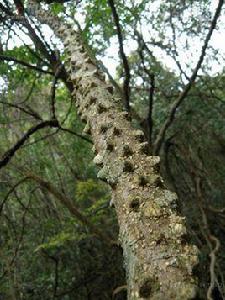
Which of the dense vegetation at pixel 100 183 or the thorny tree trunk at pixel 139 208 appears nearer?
the thorny tree trunk at pixel 139 208

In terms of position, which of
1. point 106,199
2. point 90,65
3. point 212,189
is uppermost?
point 212,189

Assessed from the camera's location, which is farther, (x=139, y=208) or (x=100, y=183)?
(x=100, y=183)

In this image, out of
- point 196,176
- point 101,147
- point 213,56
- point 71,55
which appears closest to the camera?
point 101,147

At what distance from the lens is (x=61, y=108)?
16.6 metres

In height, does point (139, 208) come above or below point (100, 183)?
below

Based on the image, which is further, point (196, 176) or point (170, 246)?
point (196, 176)

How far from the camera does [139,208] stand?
1.68m

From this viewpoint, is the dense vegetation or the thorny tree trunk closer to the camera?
the thorny tree trunk

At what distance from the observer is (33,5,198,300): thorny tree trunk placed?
4.33 ft

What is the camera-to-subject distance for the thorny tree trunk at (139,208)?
1.32 metres

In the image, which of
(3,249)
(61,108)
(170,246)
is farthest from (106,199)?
(61,108)

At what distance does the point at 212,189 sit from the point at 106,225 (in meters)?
2.85

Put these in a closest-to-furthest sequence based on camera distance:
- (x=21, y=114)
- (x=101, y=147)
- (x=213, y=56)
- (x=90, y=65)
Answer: (x=101, y=147), (x=90, y=65), (x=213, y=56), (x=21, y=114)

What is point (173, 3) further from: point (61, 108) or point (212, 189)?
point (61, 108)
